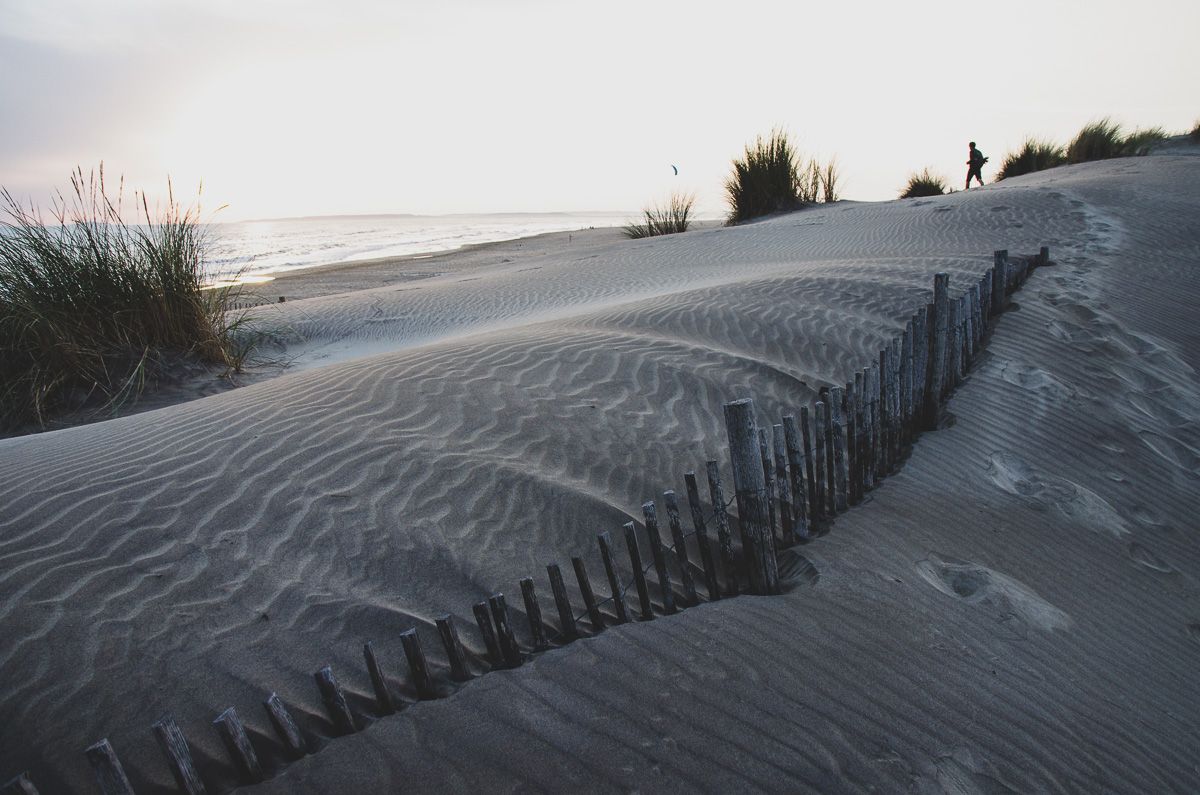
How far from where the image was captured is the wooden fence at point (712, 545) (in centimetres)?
202

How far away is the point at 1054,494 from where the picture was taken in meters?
4.17

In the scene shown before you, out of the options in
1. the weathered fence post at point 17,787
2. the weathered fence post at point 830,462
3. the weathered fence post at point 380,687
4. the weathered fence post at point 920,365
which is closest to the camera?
the weathered fence post at point 17,787

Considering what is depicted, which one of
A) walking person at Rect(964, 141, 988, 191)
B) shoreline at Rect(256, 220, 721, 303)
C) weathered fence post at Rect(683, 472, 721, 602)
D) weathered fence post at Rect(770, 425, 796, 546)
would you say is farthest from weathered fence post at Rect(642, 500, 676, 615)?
walking person at Rect(964, 141, 988, 191)

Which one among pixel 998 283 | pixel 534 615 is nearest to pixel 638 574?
pixel 534 615

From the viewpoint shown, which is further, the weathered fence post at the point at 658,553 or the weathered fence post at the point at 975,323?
the weathered fence post at the point at 975,323

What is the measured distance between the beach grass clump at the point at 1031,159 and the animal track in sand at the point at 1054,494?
21.4 meters

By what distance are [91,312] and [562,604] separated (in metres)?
6.28

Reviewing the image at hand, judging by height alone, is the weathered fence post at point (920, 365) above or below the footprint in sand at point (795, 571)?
above

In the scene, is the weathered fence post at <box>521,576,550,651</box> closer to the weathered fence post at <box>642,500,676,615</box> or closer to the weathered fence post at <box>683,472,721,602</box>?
the weathered fence post at <box>642,500,676,615</box>

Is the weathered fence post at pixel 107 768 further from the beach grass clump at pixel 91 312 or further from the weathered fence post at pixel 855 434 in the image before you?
the beach grass clump at pixel 91 312

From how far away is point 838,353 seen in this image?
5.96 m

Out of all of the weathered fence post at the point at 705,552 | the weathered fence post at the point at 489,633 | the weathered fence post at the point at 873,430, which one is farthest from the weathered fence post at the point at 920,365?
the weathered fence post at the point at 489,633

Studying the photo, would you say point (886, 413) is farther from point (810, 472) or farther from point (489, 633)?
point (489, 633)

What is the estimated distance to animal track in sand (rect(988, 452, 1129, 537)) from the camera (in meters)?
4.00
